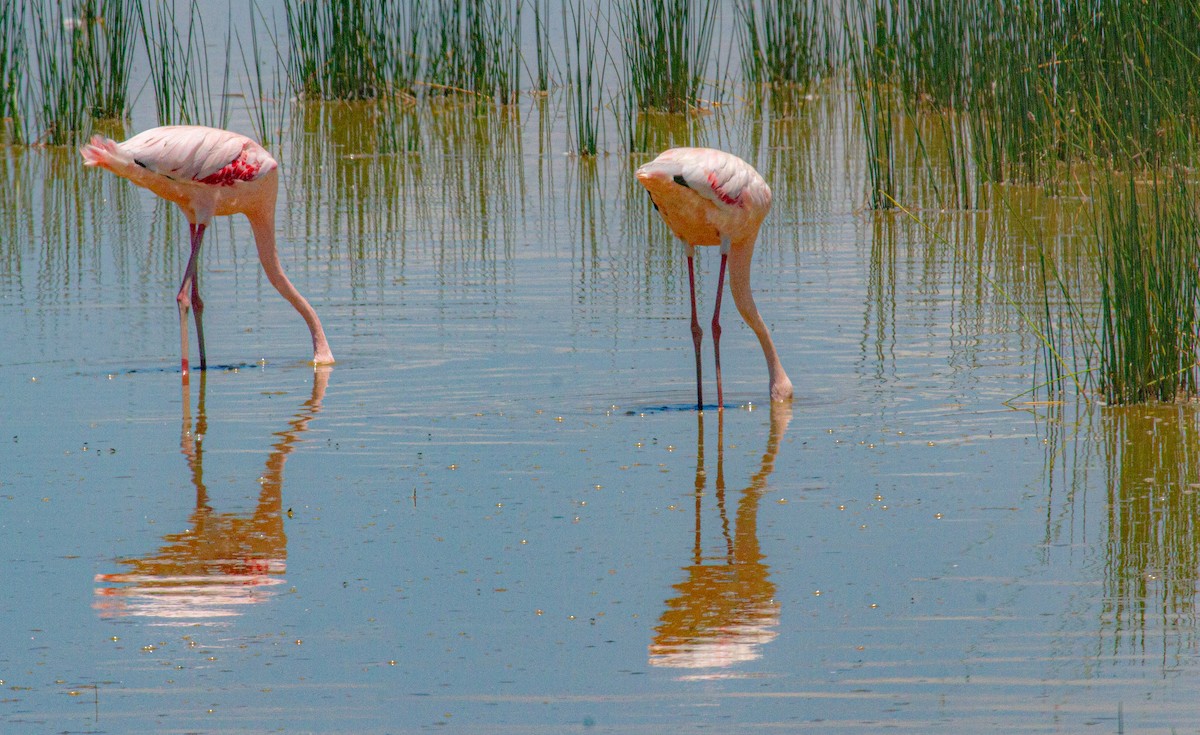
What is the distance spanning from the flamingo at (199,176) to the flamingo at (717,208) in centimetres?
192

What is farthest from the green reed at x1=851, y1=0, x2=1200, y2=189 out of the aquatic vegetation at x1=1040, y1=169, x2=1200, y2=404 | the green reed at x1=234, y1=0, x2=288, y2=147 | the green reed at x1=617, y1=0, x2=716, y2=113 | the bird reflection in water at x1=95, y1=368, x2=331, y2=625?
the bird reflection in water at x1=95, y1=368, x2=331, y2=625

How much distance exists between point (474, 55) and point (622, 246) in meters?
7.46

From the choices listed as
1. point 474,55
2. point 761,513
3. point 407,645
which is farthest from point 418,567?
point 474,55

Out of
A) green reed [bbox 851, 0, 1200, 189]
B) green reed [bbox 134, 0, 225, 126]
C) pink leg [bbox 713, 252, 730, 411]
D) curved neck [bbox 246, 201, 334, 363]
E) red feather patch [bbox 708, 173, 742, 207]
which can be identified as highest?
green reed [bbox 134, 0, 225, 126]

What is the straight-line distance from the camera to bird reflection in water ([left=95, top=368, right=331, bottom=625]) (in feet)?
15.5

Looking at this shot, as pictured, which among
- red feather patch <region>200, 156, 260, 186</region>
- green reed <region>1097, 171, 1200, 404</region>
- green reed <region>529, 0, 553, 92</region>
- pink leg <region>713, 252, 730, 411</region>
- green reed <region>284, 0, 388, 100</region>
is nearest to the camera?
green reed <region>1097, 171, 1200, 404</region>

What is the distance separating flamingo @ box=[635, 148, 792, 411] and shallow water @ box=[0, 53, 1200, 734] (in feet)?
0.80

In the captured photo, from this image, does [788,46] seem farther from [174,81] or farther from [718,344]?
[718,344]

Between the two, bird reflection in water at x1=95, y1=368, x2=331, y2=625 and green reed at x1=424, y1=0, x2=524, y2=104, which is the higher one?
green reed at x1=424, y1=0, x2=524, y2=104

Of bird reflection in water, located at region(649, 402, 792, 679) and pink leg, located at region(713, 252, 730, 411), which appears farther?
pink leg, located at region(713, 252, 730, 411)

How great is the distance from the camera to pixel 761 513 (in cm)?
571

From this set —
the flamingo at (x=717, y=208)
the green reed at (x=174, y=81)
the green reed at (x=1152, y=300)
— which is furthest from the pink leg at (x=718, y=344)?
the green reed at (x=174, y=81)

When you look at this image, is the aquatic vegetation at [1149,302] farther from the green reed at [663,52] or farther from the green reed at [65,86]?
the green reed at [65,86]

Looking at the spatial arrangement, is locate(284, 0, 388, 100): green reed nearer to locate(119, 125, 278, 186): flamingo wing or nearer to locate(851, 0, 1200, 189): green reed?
locate(851, 0, 1200, 189): green reed
